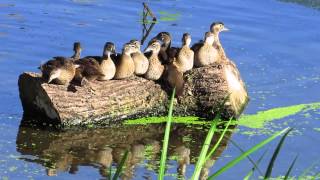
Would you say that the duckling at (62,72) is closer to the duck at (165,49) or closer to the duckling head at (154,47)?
the duckling head at (154,47)

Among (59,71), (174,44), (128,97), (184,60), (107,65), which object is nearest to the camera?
(59,71)

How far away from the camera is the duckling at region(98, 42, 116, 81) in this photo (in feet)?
36.2

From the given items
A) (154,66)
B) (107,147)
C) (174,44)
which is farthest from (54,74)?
(174,44)

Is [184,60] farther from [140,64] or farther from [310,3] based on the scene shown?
[310,3]

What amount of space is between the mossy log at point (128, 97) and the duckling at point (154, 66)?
→ 9 cm

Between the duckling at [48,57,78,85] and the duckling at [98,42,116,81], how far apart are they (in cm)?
38

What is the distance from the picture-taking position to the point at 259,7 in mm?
18984

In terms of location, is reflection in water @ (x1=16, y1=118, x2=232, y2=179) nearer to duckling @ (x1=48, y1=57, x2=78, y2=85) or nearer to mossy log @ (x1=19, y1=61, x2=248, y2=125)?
mossy log @ (x1=19, y1=61, x2=248, y2=125)

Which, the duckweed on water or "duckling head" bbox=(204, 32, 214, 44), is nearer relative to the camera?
the duckweed on water

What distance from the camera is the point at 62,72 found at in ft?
34.8

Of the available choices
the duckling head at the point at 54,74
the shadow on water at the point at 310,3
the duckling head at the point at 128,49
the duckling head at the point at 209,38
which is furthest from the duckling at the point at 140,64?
the shadow on water at the point at 310,3

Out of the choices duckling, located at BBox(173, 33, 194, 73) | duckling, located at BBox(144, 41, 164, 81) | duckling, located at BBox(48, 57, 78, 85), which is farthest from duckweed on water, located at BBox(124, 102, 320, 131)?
duckling, located at BBox(48, 57, 78, 85)

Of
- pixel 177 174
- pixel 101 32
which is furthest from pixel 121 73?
pixel 101 32

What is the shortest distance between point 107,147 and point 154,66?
1.63m
